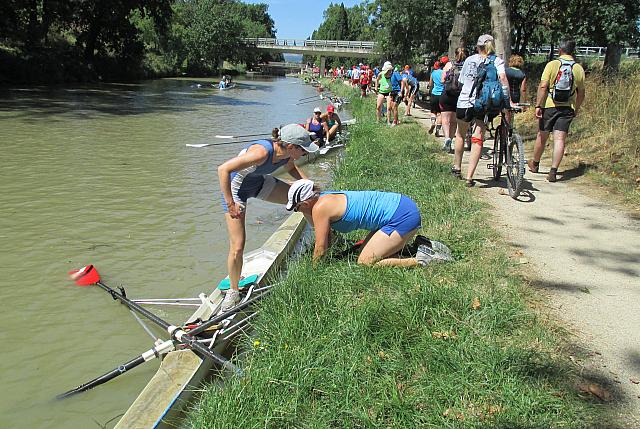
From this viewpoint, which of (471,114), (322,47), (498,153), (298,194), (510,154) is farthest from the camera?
(322,47)

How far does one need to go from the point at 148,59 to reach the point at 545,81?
53.1 meters

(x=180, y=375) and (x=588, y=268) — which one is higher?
(x=588, y=268)

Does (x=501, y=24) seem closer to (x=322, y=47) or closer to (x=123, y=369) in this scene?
(x=123, y=369)

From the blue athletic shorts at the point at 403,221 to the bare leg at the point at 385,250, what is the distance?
0.04 metres

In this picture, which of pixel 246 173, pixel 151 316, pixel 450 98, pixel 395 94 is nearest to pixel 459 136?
pixel 450 98

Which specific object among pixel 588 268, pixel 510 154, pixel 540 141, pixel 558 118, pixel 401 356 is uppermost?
pixel 558 118

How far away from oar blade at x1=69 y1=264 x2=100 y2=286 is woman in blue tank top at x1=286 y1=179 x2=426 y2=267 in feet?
8.38

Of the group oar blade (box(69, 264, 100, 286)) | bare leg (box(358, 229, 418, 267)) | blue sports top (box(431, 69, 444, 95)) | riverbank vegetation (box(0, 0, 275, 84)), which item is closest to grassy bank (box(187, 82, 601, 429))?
bare leg (box(358, 229, 418, 267))

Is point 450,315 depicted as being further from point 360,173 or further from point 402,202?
point 360,173

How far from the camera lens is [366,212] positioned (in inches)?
180

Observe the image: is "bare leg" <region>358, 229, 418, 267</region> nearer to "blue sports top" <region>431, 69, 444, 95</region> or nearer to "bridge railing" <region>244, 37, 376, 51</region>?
"blue sports top" <region>431, 69, 444, 95</region>

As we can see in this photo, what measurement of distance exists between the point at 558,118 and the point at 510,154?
1.06 meters

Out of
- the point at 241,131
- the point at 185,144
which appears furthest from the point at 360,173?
the point at 241,131

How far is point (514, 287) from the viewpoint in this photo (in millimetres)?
4039
